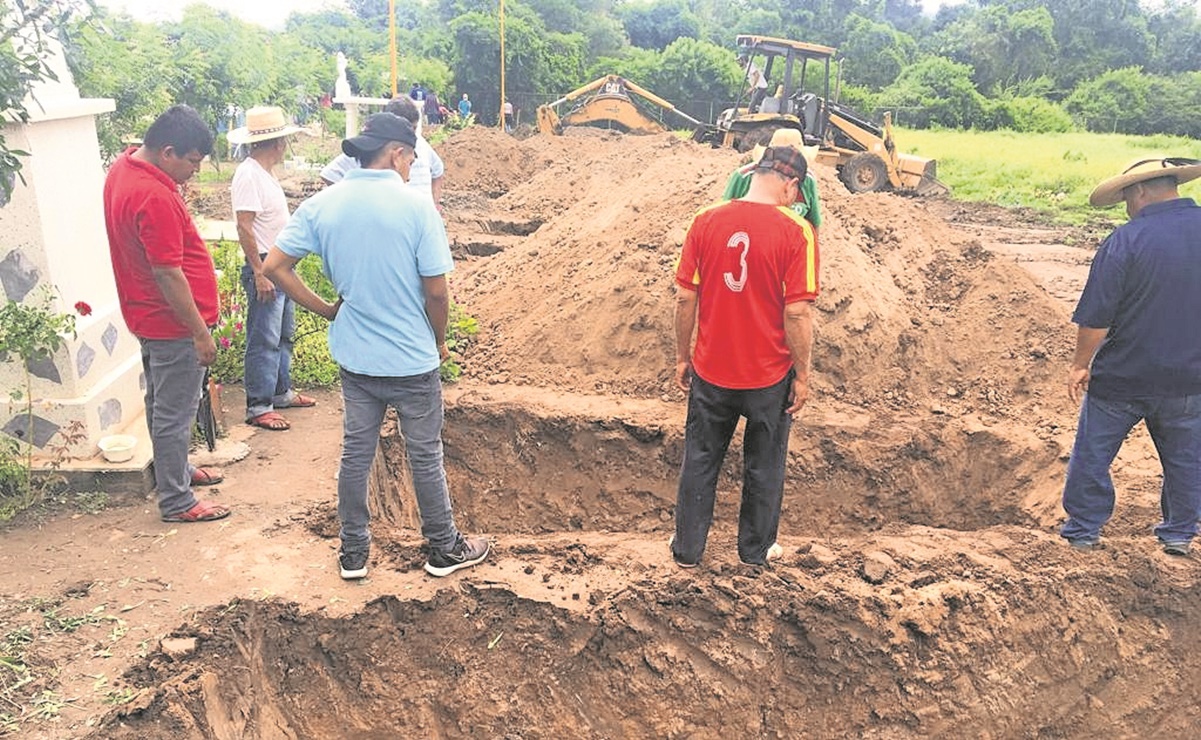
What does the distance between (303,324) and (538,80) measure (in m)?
28.3

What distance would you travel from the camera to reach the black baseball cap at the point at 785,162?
12.0ft

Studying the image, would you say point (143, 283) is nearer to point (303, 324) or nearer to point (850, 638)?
point (303, 324)

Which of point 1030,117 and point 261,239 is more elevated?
point 1030,117

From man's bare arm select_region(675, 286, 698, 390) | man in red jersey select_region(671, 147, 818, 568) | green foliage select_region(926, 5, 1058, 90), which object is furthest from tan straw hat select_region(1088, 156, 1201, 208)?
green foliage select_region(926, 5, 1058, 90)

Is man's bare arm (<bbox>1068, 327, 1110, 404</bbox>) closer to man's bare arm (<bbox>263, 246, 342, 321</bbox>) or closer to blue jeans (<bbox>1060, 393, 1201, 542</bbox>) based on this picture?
blue jeans (<bbox>1060, 393, 1201, 542</bbox>)

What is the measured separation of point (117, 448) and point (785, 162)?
3731mm

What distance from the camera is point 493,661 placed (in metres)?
3.81

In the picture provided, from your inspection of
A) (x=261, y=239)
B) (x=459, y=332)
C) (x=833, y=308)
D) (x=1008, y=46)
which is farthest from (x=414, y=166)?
(x=1008, y=46)

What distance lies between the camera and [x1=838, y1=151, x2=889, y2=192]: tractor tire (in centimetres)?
1712

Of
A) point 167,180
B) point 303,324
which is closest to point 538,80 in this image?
point 303,324

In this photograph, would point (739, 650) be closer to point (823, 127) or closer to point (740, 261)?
point (740, 261)

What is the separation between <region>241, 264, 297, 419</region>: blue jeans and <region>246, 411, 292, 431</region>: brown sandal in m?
0.03

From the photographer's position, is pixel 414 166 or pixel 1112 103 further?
pixel 1112 103

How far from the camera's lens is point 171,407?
4227mm
